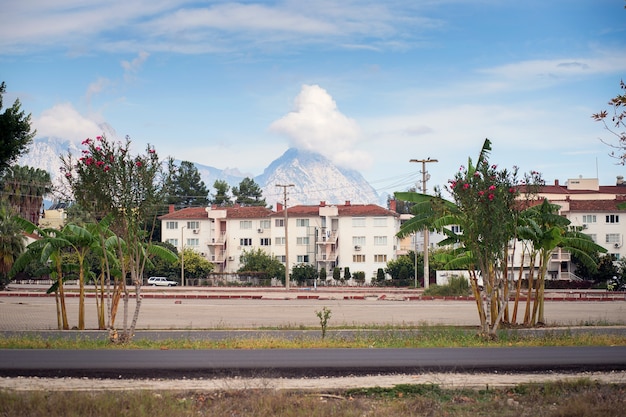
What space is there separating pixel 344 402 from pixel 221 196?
5515 inches

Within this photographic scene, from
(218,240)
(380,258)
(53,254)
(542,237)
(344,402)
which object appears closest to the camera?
(344,402)

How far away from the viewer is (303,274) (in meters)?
97.2

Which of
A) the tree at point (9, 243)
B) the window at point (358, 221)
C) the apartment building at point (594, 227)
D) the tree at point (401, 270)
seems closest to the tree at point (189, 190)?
the window at point (358, 221)

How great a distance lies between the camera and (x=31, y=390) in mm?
15766

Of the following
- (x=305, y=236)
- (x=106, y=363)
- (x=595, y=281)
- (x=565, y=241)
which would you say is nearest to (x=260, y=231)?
(x=305, y=236)

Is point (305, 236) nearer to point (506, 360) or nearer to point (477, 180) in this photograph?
point (477, 180)

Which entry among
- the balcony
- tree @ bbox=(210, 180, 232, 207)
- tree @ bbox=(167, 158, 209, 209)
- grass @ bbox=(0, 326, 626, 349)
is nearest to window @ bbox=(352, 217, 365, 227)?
the balcony

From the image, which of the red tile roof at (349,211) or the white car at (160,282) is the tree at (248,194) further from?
the white car at (160,282)

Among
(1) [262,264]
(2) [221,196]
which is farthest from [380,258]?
(2) [221,196]

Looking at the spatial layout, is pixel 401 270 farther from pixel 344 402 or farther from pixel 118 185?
pixel 344 402

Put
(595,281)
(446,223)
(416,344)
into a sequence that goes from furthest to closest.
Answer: (595,281) → (446,223) → (416,344)

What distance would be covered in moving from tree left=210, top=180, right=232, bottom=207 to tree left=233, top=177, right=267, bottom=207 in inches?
111

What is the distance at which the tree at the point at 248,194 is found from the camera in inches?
6201

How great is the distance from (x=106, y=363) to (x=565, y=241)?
2278cm
